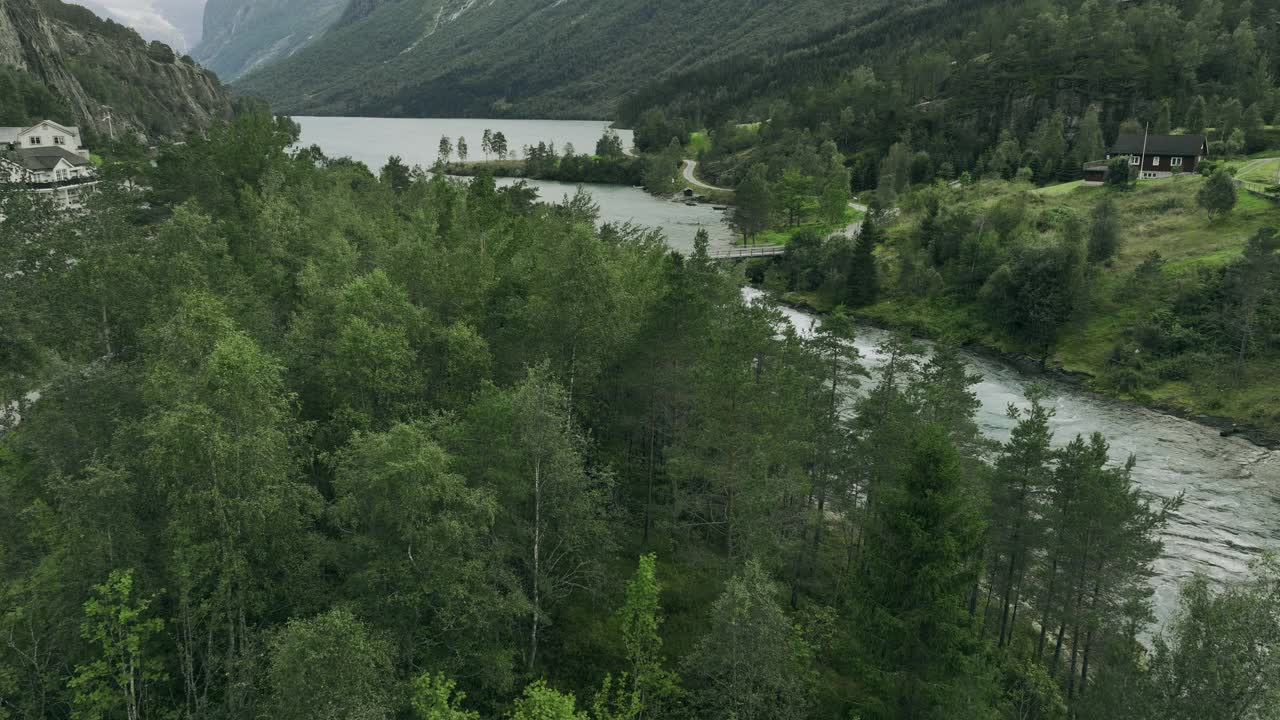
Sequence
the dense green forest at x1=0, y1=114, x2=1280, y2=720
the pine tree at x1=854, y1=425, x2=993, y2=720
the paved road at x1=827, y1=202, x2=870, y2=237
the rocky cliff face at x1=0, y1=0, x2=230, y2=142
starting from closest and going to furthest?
the dense green forest at x1=0, y1=114, x2=1280, y2=720
the pine tree at x1=854, y1=425, x2=993, y2=720
the paved road at x1=827, y1=202, x2=870, y2=237
the rocky cliff face at x1=0, y1=0, x2=230, y2=142

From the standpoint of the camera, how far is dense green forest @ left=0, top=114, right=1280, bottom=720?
19.5m

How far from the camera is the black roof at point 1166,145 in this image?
3938 inches

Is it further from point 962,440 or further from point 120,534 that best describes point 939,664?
point 120,534

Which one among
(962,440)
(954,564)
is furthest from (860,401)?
(954,564)

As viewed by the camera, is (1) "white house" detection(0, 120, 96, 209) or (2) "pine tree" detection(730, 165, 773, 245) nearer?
(1) "white house" detection(0, 120, 96, 209)

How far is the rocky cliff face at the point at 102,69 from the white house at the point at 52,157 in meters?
21.0

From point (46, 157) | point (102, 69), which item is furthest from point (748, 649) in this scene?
point (102, 69)

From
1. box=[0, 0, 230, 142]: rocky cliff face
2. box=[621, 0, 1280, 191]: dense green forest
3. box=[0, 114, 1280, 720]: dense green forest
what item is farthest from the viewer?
box=[0, 0, 230, 142]: rocky cliff face

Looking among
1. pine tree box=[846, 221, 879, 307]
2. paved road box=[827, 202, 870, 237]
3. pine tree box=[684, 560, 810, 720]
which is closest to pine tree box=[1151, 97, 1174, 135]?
paved road box=[827, 202, 870, 237]

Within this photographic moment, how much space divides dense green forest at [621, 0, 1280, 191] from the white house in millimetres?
119350

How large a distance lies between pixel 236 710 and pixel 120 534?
5.78 metres

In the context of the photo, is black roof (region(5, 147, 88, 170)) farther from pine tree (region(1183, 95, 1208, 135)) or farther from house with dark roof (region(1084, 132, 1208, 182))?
pine tree (region(1183, 95, 1208, 135))

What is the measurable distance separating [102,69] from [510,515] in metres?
194

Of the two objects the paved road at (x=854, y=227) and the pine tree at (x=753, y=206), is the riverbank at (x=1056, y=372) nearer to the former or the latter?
the paved road at (x=854, y=227)
